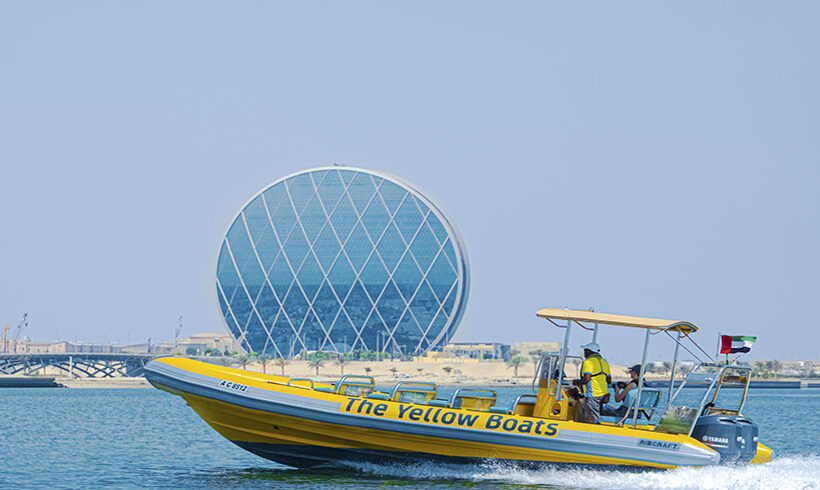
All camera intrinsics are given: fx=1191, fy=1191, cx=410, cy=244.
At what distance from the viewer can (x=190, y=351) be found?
150m

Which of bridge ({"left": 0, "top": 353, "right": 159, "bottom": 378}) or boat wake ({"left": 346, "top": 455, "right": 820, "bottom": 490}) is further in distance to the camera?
bridge ({"left": 0, "top": 353, "right": 159, "bottom": 378})

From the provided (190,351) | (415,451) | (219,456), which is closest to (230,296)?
(190,351)

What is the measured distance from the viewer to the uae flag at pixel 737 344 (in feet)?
60.2

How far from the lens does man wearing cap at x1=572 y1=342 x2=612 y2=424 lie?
1878 cm

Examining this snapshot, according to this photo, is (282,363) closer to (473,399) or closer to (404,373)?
(404,373)

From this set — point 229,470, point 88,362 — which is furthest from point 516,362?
point 229,470

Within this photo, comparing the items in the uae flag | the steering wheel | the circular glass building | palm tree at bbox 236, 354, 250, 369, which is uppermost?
the circular glass building

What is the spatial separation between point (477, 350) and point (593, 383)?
12455 centimetres

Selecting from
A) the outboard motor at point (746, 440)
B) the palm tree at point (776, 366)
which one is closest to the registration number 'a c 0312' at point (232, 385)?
the outboard motor at point (746, 440)

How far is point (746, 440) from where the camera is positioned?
18.1 metres

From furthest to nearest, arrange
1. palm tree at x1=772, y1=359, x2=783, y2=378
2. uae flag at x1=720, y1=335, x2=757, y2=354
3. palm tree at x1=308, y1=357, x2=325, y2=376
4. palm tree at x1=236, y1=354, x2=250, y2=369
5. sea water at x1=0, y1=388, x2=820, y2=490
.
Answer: palm tree at x1=772, y1=359, x2=783, y2=378 < palm tree at x1=236, y1=354, x2=250, y2=369 < palm tree at x1=308, y1=357, x2=325, y2=376 < uae flag at x1=720, y1=335, x2=757, y2=354 < sea water at x1=0, y1=388, x2=820, y2=490

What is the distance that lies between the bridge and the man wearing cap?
99.9 m

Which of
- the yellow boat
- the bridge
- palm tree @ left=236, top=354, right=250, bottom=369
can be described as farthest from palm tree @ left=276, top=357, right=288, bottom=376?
the yellow boat

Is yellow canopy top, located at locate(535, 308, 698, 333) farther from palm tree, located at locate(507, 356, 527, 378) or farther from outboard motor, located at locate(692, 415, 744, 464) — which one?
palm tree, located at locate(507, 356, 527, 378)
